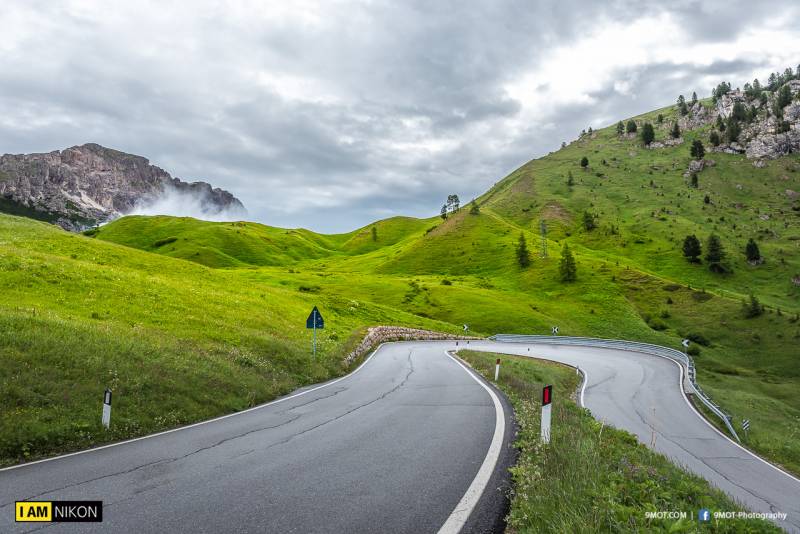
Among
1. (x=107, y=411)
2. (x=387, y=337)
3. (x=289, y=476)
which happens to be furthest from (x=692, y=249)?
(x=107, y=411)

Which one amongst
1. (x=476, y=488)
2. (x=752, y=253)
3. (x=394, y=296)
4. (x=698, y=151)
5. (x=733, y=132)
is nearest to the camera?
(x=476, y=488)

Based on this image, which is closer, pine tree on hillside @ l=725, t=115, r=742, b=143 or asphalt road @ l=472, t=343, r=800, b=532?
asphalt road @ l=472, t=343, r=800, b=532

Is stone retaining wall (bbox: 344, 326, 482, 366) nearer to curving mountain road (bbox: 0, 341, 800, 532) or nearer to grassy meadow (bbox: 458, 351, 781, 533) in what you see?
curving mountain road (bbox: 0, 341, 800, 532)

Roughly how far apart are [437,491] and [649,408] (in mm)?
24907

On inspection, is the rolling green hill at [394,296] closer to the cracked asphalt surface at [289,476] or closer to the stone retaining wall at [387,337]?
the stone retaining wall at [387,337]

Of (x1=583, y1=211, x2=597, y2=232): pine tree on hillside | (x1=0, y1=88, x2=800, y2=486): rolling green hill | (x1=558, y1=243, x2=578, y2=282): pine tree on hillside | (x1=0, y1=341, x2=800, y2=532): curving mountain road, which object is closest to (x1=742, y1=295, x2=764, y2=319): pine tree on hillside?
(x1=0, y1=88, x2=800, y2=486): rolling green hill

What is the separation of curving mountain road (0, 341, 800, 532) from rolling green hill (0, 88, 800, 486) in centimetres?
268

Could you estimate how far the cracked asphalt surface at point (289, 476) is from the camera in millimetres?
5180

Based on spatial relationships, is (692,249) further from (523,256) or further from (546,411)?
(546,411)

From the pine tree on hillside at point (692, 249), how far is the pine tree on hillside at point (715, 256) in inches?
86.6

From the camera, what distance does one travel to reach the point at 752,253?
111438 millimetres

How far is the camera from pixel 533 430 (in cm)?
865

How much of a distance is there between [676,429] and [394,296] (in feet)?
194

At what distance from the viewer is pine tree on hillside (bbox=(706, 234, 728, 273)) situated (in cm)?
10662
